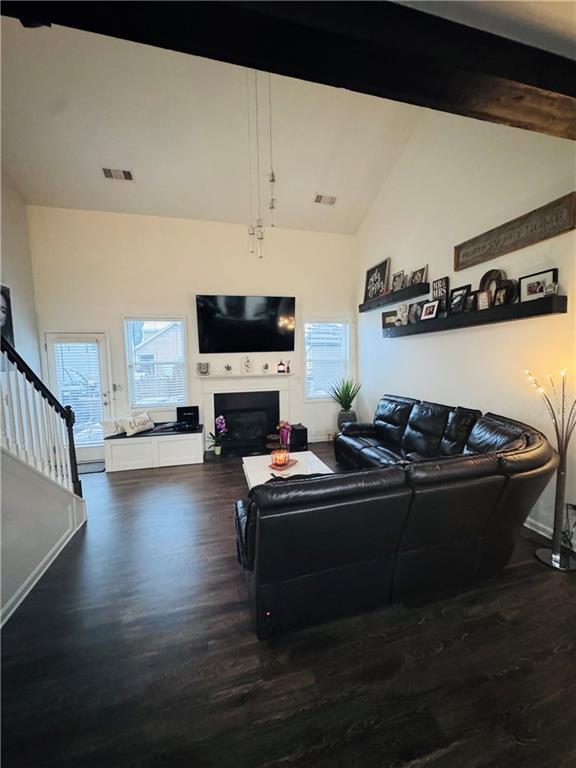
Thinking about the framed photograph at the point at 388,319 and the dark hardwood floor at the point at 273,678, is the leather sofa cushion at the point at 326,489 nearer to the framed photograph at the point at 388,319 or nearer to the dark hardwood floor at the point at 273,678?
the dark hardwood floor at the point at 273,678

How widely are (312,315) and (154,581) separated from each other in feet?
15.8

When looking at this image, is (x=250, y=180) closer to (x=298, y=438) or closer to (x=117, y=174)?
(x=117, y=174)

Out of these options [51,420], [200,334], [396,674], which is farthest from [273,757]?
[200,334]

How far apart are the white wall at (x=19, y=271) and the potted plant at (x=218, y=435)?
2806mm

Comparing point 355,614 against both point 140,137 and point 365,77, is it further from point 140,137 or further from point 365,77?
point 140,137

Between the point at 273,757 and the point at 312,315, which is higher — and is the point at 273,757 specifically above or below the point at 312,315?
below

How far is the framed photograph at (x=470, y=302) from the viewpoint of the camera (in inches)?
141

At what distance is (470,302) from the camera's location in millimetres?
3625

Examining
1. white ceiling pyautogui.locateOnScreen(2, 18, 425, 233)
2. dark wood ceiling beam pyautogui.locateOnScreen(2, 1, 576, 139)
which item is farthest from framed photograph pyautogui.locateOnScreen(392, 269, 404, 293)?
dark wood ceiling beam pyautogui.locateOnScreen(2, 1, 576, 139)

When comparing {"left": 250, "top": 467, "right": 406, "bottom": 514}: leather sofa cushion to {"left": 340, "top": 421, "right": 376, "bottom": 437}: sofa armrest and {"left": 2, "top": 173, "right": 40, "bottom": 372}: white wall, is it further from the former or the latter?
{"left": 2, "top": 173, "right": 40, "bottom": 372}: white wall

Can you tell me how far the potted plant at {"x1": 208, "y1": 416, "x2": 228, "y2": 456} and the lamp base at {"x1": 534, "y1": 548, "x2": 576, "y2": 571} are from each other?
14.0 feet

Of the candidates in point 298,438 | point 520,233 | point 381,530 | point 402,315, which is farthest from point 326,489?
point 298,438

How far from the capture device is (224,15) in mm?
1356

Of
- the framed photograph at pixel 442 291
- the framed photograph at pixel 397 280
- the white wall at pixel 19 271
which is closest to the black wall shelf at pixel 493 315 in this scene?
the framed photograph at pixel 442 291
